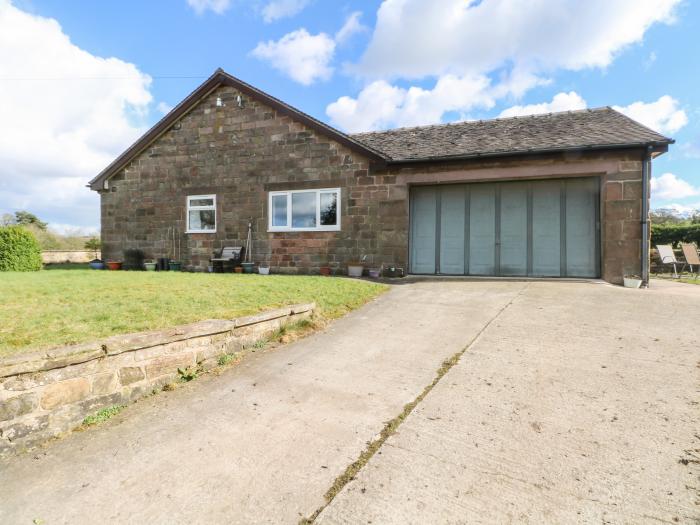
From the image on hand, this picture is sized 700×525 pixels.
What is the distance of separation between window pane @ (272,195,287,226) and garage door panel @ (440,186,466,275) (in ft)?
14.4

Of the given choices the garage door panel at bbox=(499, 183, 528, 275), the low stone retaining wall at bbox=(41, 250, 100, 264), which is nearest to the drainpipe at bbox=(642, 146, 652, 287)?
the garage door panel at bbox=(499, 183, 528, 275)

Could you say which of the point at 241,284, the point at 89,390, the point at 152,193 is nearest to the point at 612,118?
the point at 241,284

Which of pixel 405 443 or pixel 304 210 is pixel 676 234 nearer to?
pixel 304 210

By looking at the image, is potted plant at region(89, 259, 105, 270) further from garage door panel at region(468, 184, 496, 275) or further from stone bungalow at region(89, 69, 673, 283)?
garage door panel at region(468, 184, 496, 275)

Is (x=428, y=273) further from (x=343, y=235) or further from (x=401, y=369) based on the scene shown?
(x=401, y=369)

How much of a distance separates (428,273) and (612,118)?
20.4ft

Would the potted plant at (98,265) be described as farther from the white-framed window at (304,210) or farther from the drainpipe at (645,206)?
the drainpipe at (645,206)

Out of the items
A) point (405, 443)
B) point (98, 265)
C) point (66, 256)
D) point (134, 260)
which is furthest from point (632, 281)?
point (66, 256)

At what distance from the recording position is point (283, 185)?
11250mm

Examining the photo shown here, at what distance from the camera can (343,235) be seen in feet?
34.9

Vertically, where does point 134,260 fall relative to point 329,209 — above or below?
below

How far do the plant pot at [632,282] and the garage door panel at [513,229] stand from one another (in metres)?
2.07

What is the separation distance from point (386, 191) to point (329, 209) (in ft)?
5.48

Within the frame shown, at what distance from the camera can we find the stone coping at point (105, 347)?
8.59 feet
